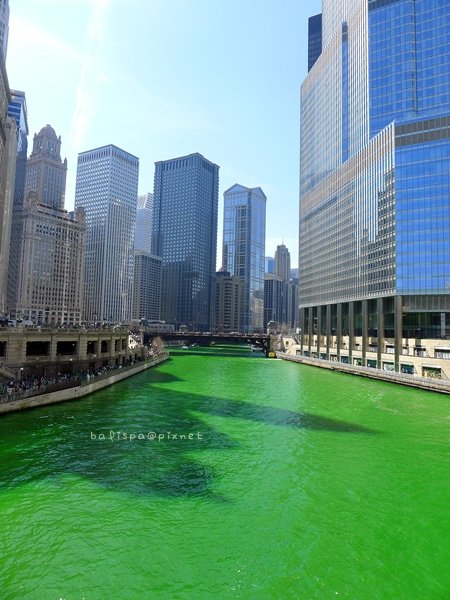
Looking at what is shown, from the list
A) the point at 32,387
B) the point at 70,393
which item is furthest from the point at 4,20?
the point at 32,387

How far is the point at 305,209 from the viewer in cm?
19175

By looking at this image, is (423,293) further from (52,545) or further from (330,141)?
(52,545)

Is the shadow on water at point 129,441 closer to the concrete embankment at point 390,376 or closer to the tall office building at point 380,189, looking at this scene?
the concrete embankment at point 390,376

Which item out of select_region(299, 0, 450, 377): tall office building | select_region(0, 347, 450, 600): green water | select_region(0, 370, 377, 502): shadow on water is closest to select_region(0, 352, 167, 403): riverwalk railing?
select_region(0, 370, 377, 502): shadow on water

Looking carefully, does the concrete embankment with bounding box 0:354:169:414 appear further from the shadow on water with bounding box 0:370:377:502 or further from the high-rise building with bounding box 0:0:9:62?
the high-rise building with bounding box 0:0:9:62

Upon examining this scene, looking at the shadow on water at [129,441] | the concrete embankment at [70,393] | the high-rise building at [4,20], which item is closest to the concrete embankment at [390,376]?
the shadow on water at [129,441]

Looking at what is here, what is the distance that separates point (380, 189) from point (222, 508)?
115303mm

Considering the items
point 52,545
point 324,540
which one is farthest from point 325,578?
point 52,545

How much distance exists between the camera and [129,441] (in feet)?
127

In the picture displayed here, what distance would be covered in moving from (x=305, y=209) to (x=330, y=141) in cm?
3396

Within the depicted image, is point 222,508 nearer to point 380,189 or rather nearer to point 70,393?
point 70,393

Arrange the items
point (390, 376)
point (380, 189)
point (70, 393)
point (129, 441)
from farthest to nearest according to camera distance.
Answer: point (380, 189) < point (390, 376) < point (70, 393) < point (129, 441)

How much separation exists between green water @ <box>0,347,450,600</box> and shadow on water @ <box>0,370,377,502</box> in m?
0.19

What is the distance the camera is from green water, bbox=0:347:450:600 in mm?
18344
